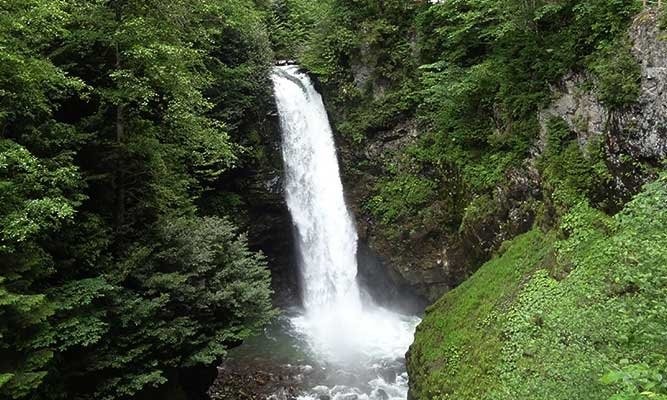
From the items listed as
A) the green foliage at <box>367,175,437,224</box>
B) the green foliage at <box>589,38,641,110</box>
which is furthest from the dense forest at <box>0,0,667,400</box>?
the green foliage at <box>367,175,437,224</box>

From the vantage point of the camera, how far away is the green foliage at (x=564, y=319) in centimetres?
512

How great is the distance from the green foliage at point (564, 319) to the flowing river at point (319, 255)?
15.8 ft

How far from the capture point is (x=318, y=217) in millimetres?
19016

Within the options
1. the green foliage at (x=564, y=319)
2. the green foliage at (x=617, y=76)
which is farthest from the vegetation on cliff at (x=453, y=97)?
the green foliage at (x=564, y=319)

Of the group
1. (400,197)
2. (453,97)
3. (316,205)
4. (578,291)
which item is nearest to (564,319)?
(578,291)

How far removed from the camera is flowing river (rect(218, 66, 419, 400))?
52.5 ft

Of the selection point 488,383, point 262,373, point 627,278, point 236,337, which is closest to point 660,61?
point 627,278

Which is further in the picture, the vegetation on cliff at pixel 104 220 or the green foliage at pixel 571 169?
the green foliage at pixel 571 169

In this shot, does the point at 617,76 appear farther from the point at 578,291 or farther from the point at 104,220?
the point at 104,220

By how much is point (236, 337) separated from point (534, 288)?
6027mm

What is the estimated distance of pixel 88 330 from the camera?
26.0 feet

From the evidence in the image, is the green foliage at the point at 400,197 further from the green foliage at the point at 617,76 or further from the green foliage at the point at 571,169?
the green foliage at the point at 617,76

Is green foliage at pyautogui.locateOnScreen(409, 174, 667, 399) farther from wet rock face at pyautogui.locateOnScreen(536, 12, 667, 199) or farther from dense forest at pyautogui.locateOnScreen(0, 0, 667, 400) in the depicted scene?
wet rock face at pyautogui.locateOnScreen(536, 12, 667, 199)

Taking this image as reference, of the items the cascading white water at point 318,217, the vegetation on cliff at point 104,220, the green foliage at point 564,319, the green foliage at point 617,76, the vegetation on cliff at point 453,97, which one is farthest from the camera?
the cascading white water at point 318,217
